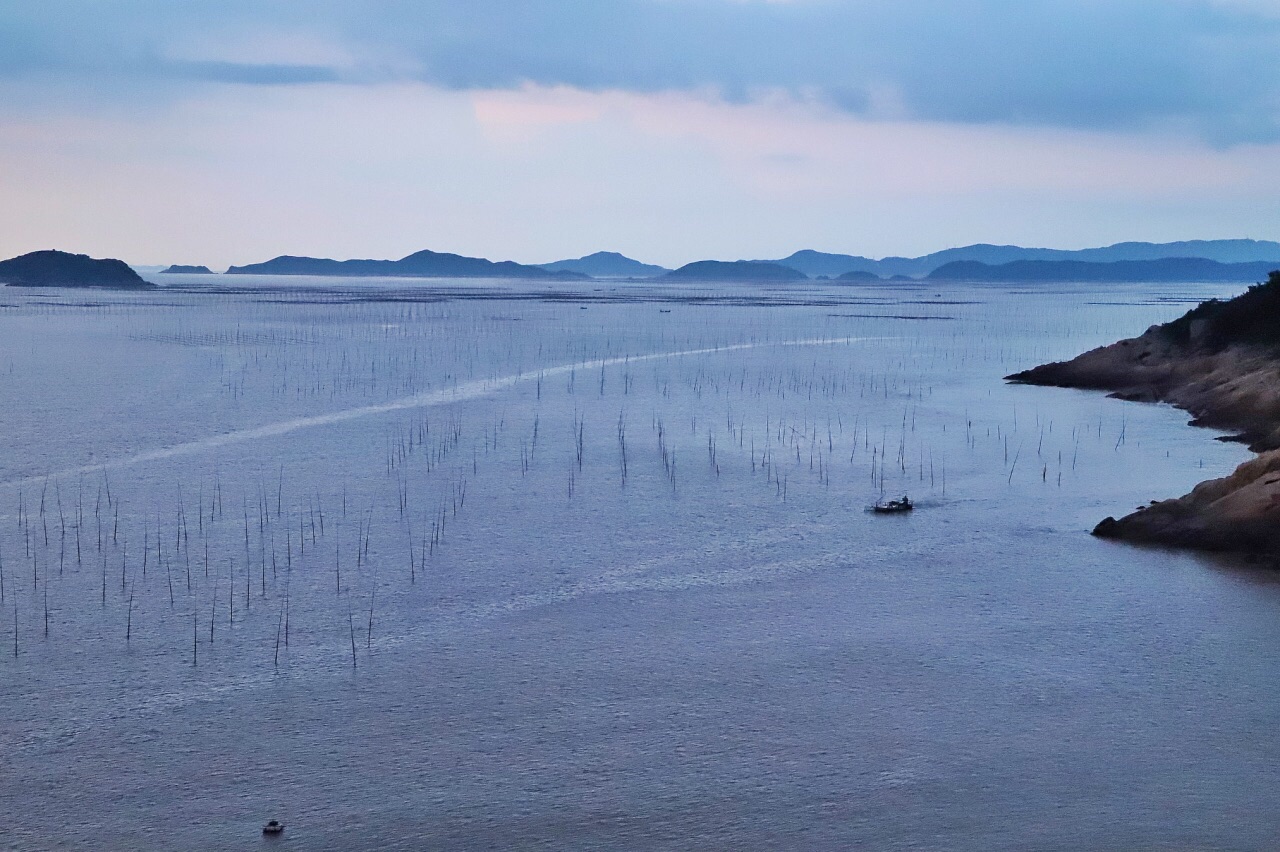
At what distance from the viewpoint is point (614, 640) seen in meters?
15.5

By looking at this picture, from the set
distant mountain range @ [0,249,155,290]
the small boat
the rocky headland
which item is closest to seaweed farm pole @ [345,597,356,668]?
the small boat

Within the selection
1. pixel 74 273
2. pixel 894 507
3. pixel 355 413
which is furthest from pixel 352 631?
pixel 74 273

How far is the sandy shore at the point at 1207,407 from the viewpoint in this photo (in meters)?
19.9

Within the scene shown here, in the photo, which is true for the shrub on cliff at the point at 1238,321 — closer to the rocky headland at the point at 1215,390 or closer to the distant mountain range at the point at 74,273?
the rocky headland at the point at 1215,390

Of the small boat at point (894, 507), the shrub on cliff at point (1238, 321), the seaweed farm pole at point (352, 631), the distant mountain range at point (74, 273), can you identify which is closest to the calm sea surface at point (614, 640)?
Result: the seaweed farm pole at point (352, 631)

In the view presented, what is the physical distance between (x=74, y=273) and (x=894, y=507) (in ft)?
620

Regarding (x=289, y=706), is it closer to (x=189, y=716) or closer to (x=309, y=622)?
(x=189, y=716)

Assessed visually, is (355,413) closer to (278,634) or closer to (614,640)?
(278,634)

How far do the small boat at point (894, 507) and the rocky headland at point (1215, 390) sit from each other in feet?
11.7

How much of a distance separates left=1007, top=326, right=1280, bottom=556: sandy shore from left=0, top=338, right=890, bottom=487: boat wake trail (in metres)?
17.8

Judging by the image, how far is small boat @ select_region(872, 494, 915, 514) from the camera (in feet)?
75.7

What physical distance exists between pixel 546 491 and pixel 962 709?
12799 millimetres

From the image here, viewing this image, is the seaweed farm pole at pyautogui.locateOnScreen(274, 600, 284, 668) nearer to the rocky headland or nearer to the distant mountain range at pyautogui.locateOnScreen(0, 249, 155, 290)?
the rocky headland

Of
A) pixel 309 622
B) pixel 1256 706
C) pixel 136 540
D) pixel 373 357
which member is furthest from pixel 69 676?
pixel 373 357
